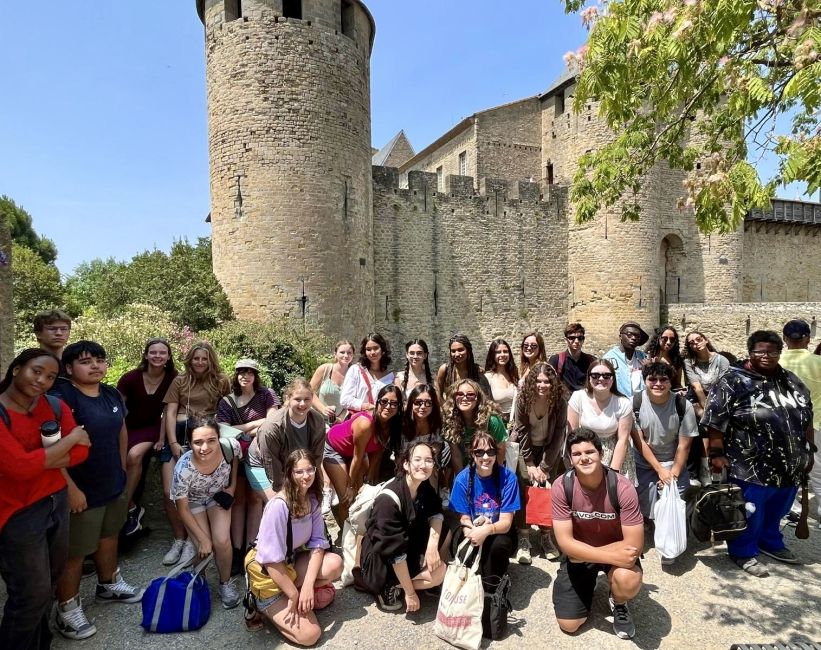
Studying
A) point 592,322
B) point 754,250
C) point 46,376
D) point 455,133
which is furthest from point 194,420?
point 754,250

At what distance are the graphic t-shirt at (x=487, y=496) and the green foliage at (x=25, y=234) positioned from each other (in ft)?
131

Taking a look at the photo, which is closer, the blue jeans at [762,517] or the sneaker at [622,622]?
the sneaker at [622,622]

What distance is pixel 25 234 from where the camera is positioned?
3578 cm

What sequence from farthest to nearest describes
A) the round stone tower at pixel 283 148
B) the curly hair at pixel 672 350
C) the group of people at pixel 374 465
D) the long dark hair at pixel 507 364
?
the round stone tower at pixel 283 148, the curly hair at pixel 672 350, the long dark hair at pixel 507 364, the group of people at pixel 374 465

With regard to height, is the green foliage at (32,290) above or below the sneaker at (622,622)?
above

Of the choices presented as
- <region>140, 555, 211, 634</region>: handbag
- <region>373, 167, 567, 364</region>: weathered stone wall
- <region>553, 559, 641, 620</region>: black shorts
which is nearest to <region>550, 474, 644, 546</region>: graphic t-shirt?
<region>553, 559, 641, 620</region>: black shorts

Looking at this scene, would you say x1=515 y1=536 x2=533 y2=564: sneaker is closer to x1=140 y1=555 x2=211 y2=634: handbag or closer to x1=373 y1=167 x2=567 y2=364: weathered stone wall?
x1=140 y1=555 x2=211 y2=634: handbag

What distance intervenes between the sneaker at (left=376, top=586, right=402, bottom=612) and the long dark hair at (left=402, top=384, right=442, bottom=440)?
1139 millimetres

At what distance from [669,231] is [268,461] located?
65.1 ft

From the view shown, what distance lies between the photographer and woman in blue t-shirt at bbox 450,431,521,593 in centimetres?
331

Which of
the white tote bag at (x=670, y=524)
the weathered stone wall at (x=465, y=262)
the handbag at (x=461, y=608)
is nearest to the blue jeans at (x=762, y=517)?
the white tote bag at (x=670, y=524)

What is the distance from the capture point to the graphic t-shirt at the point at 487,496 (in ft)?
11.2

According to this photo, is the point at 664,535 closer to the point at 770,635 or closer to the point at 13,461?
the point at 770,635

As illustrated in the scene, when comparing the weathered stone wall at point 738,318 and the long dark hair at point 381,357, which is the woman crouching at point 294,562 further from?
the weathered stone wall at point 738,318
